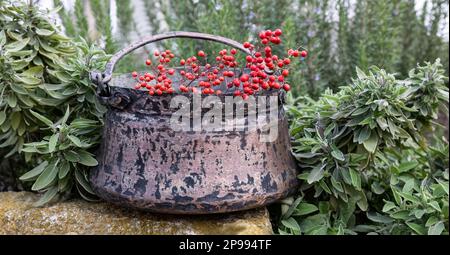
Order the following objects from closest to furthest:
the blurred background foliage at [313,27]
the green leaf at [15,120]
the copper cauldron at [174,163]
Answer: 1. the copper cauldron at [174,163]
2. the green leaf at [15,120]
3. the blurred background foliage at [313,27]

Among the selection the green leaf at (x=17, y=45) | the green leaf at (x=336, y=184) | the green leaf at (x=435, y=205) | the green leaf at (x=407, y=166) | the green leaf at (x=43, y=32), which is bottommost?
the green leaf at (x=435, y=205)

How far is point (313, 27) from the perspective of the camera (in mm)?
3172

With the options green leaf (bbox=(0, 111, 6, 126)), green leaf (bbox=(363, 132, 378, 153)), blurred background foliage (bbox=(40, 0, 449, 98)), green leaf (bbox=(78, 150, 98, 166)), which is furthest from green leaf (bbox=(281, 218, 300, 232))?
green leaf (bbox=(0, 111, 6, 126))

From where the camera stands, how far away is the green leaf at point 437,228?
6.07ft

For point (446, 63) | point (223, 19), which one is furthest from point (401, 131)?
point (446, 63)

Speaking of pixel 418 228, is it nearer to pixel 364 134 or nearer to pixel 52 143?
pixel 364 134

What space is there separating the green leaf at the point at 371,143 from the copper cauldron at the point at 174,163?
0.37 meters

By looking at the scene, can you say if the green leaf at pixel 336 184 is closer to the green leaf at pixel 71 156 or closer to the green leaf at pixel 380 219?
the green leaf at pixel 380 219

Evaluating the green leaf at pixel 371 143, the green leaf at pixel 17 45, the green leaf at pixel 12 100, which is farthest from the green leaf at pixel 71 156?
the green leaf at pixel 371 143

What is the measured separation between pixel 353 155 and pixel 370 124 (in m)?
0.15

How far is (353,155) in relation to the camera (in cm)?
201

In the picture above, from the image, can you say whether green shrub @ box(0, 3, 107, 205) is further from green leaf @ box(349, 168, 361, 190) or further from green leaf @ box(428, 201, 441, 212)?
green leaf @ box(428, 201, 441, 212)
